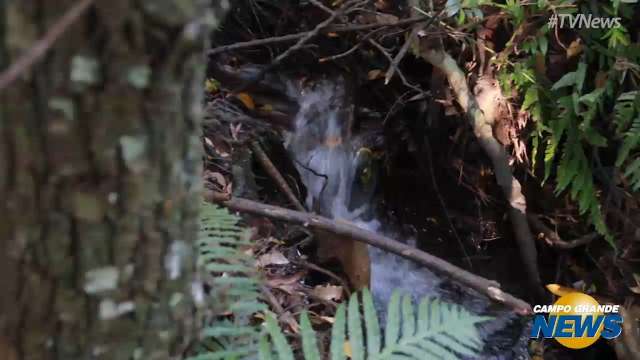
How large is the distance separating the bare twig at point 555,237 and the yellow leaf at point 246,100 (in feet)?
3.78

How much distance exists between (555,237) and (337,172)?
983mm

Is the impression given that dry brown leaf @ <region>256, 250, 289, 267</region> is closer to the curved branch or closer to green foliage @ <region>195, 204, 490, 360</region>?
green foliage @ <region>195, 204, 490, 360</region>

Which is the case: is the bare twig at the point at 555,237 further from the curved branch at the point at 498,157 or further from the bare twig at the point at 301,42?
the bare twig at the point at 301,42

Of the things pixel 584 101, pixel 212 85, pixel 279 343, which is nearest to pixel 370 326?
pixel 279 343

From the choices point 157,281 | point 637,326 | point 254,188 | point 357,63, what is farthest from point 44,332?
point 357,63

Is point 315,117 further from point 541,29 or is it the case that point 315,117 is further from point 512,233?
point 541,29

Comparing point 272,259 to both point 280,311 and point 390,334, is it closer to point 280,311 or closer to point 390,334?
point 280,311

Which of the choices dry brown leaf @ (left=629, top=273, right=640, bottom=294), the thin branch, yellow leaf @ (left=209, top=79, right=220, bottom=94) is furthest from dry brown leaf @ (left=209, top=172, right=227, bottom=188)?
the thin branch

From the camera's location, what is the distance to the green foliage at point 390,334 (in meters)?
0.94

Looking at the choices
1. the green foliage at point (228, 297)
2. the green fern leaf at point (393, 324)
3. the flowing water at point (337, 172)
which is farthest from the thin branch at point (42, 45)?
the flowing water at point (337, 172)

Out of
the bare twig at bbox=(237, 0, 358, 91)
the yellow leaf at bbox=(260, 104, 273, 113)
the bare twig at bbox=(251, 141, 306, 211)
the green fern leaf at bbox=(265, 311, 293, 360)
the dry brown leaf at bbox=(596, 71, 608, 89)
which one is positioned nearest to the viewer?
the green fern leaf at bbox=(265, 311, 293, 360)

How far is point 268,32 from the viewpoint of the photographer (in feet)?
9.05

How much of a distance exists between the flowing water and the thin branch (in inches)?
83.1

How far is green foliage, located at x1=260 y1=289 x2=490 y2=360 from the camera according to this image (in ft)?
3.10
